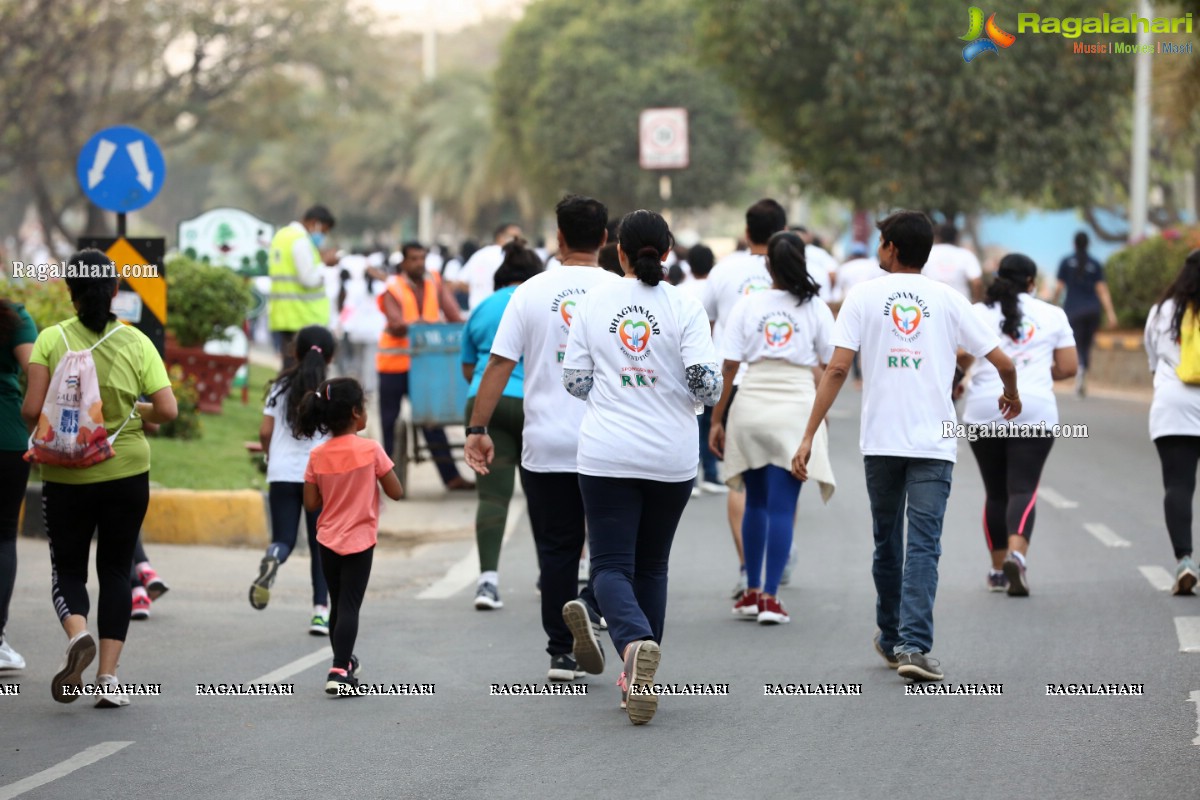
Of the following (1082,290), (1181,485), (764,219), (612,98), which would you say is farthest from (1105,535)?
(612,98)

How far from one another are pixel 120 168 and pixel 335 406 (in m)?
5.10

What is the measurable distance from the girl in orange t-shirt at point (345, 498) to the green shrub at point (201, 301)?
9.41m

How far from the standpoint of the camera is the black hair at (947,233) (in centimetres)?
1641

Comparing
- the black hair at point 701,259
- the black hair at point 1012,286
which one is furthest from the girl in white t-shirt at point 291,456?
the black hair at point 701,259

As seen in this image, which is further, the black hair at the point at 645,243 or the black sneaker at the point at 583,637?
the black sneaker at the point at 583,637

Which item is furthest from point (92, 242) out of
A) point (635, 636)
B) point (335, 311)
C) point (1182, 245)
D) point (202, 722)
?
→ point (1182, 245)

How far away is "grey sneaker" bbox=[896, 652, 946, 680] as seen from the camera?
731 cm

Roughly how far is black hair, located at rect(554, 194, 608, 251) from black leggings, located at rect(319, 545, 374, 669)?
1543 mm

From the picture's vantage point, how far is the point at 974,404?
9.77m

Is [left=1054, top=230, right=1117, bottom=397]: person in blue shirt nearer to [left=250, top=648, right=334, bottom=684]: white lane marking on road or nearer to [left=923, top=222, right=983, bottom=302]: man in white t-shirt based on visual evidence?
[left=923, top=222, right=983, bottom=302]: man in white t-shirt

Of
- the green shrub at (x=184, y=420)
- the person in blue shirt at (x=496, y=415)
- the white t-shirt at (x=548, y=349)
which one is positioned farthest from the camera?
the green shrub at (x=184, y=420)

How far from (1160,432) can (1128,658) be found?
219cm

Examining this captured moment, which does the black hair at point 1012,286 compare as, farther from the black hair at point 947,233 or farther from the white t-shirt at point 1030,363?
the black hair at point 947,233

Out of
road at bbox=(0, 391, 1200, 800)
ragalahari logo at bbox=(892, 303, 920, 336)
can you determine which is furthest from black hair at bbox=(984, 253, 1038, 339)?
ragalahari logo at bbox=(892, 303, 920, 336)
